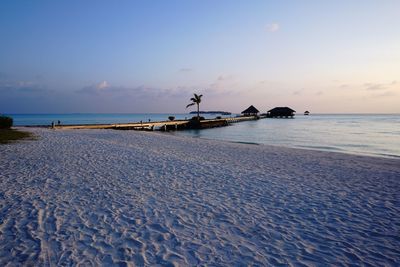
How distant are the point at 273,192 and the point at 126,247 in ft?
16.4

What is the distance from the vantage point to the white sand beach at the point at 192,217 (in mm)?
4559

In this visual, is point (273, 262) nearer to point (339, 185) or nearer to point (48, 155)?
point (339, 185)

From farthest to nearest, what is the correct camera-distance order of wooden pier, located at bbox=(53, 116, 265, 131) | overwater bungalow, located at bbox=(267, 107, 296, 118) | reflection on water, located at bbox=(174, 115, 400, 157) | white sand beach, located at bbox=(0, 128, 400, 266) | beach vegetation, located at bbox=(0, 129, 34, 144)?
overwater bungalow, located at bbox=(267, 107, 296, 118) < wooden pier, located at bbox=(53, 116, 265, 131) < reflection on water, located at bbox=(174, 115, 400, 157) < beach vegetation, located at bbox=(0, 129, 34, 144) < white sand beach, located at bbox=(0, 128, 400, 266)

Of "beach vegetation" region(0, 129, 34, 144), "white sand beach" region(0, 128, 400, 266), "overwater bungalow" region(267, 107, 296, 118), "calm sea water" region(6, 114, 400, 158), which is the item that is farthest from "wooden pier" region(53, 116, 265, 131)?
Answer: "overwater bungalow" region(267, 107, 296, 118)

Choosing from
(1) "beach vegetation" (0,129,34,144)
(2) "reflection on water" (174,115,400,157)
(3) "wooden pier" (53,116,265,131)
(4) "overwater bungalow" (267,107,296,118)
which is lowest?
(2) "reflection on water" (174,115,400,157)

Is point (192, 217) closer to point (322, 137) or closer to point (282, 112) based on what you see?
point (322, 137)

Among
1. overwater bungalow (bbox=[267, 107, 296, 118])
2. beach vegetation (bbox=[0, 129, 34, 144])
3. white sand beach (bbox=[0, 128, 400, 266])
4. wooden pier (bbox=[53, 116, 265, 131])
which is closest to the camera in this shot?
white sand beach (bbox=[0, 128, 400, 266])

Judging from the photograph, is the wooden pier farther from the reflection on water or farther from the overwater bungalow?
the overwater bungalow

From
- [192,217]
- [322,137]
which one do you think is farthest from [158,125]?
[192,217]

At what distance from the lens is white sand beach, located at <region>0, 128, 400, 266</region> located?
4559 millimetres

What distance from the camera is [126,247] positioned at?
4730mm

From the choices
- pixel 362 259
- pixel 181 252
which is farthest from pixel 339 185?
pixel 181 252

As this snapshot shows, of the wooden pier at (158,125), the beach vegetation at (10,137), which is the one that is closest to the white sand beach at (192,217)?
the beach vegetation at (10,137)

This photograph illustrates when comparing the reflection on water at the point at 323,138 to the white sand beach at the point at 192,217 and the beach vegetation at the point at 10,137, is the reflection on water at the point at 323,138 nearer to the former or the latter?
the white sand beach at the point at 192,217
